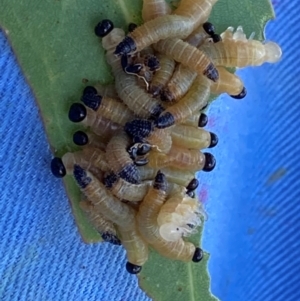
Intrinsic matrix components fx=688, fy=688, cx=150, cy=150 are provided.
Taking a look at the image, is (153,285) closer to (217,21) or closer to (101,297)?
(101,297)

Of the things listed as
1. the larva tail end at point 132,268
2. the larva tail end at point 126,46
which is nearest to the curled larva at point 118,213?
the larva tail end at point 132,268

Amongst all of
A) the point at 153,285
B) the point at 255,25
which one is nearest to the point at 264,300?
the point at 153,285

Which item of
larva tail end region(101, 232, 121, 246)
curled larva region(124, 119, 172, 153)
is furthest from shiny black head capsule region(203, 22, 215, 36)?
larva tail end region(101, 232, 121, 246)

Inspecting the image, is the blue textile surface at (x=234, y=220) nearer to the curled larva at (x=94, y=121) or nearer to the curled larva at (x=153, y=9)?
the curled larva at (x=94, y=121)

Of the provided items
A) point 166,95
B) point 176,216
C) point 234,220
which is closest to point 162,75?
point 166,95

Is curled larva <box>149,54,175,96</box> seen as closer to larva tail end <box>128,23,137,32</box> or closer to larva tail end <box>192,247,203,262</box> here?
larva tail end <box>128,23,137,32</box>
